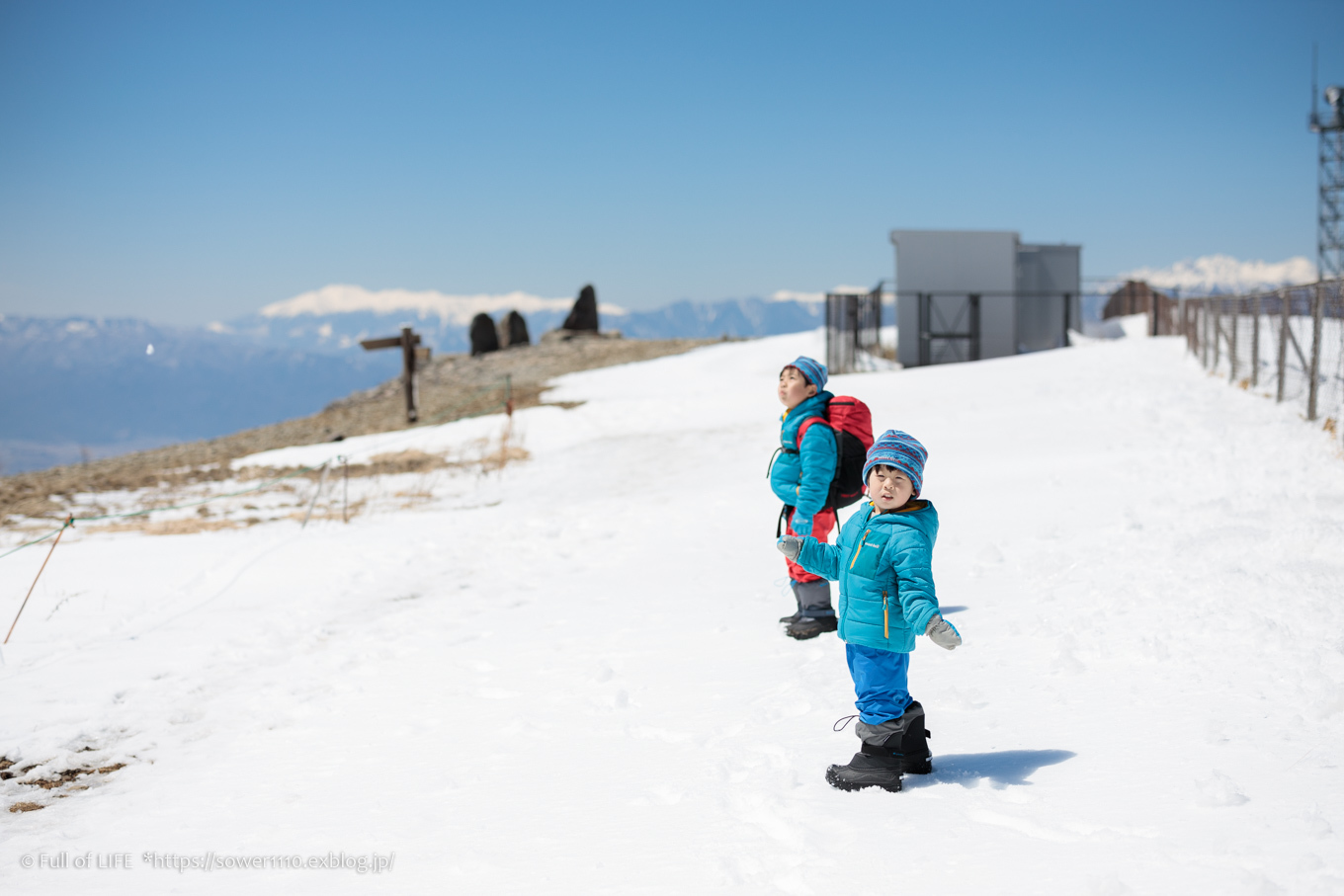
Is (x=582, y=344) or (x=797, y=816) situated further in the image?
(x=582, y=344)

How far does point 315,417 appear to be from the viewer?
95.0 feet

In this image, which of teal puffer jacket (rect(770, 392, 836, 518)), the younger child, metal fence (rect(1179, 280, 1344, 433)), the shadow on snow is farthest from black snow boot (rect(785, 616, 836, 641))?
metal fence (rect(1179, 280, 1344, 433))

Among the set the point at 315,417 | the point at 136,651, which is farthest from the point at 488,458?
the point at 315,417

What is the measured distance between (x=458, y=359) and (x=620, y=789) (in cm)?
4050

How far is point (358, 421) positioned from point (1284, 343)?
73.6 feet

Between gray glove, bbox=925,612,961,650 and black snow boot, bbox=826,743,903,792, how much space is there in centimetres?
68

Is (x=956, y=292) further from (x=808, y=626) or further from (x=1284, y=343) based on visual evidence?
(x=808, y=626)

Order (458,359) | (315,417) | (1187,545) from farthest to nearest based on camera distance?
1. (458,359)
2. (315,417)
3. (1187,545)

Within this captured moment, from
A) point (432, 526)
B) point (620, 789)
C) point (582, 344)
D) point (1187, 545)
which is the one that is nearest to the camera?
point (620, 789)

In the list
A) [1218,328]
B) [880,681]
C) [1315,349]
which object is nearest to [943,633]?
[880,681]

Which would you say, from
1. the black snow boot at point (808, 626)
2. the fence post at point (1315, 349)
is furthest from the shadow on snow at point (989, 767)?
the fence post at point (1315, 349)

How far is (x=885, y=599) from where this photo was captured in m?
3.36

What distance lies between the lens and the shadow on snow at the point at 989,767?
11.4 feet

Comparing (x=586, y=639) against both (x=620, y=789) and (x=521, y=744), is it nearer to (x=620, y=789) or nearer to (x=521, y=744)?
(x=521, y=744)
